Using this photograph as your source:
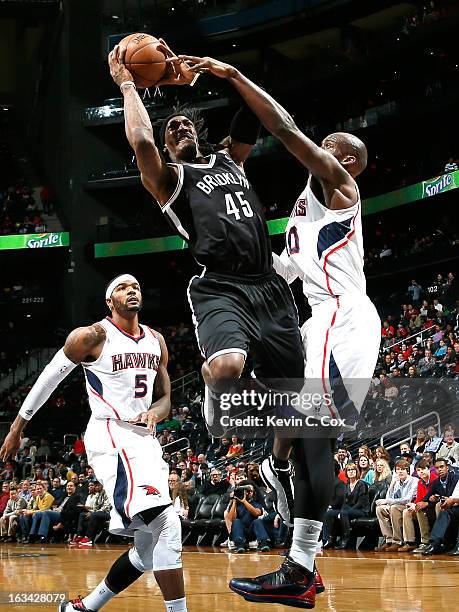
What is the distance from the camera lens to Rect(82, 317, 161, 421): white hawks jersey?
6.73m

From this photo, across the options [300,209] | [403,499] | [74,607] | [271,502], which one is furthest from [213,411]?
[271,502]

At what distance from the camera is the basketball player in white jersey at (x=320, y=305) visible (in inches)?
185

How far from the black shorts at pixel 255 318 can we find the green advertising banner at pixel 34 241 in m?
28.6

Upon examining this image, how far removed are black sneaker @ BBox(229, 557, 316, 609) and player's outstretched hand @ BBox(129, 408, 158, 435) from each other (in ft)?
6.12

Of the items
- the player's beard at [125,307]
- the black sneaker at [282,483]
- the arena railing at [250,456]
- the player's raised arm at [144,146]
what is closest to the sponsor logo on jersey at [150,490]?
the black sneaker at [282,483]

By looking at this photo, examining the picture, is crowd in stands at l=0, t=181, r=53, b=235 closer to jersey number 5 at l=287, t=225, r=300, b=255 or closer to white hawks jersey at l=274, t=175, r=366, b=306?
jersey number 5 at l=287, t=225, r=300, b=255

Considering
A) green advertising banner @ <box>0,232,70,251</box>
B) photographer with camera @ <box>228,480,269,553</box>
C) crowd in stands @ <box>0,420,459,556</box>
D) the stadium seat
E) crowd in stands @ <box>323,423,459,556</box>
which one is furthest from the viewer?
green advertising banner @ <box>0,232,70,251</box>

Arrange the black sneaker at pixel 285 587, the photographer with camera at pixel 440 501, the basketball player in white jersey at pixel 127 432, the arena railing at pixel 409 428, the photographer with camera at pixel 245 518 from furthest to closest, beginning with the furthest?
the arena railing at pixel 409 428
the photographer with camera at pixel 245 518
the photographer with camera at pixel 440 501
the basketball player in white jersey at pixel 127 432
the black sneaker at pixel 285 587

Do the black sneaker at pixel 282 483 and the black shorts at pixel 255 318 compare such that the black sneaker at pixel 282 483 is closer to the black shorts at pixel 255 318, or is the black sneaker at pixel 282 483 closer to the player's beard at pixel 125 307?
the black shorts at pixel 255 318

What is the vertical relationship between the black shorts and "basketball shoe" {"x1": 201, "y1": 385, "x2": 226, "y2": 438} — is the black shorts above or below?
above

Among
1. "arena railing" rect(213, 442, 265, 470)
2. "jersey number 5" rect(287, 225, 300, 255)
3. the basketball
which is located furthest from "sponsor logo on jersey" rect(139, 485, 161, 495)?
"arena railing" rect(213, 442, 265, 470)

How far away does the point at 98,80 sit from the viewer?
34406mm

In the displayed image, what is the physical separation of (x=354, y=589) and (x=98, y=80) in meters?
28.4

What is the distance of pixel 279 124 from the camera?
15.8 feet
